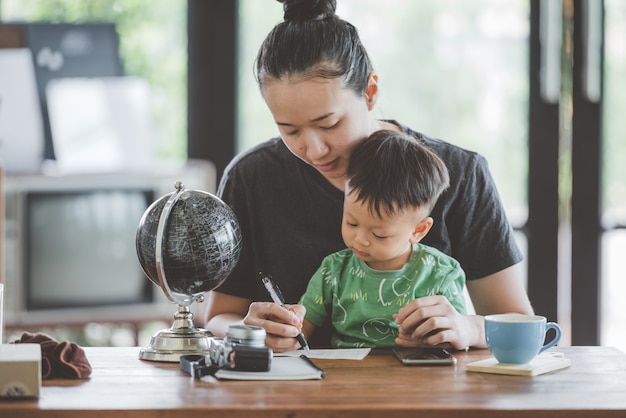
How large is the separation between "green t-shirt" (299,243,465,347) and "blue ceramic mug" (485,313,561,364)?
22 centimetres

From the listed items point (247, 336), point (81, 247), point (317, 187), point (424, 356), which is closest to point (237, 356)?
point (247, 336)

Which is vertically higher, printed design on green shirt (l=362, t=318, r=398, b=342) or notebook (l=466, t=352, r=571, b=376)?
Result: printed design on green shirt (l=362, t=318, r=398, b=342)

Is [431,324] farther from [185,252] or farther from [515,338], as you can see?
[185,252]

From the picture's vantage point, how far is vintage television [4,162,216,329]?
3615mm

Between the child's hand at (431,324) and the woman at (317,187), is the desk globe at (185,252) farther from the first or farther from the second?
the child's hand at (431,324)

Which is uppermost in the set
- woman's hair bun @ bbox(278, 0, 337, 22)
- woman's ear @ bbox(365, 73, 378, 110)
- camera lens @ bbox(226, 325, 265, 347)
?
woman's hair bun @ bbox(278, 0, 337, 22)

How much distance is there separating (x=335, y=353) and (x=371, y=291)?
0.47 ft

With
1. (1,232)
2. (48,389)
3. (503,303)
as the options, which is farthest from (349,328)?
(1,232)

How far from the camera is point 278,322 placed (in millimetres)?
1741

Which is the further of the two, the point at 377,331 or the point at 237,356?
the point at 377,331

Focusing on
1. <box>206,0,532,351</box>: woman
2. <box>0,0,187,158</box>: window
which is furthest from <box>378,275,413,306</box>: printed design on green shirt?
<box>0,0,187,158</box>: window

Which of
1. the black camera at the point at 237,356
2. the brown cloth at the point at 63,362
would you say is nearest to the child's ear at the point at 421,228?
the black camera at the point at 237,356

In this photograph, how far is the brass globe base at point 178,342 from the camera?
1.73m

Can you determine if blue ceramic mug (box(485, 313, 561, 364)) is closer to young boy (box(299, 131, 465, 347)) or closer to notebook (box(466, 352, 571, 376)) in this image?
notebook (box(466, 352, 571, 376))
